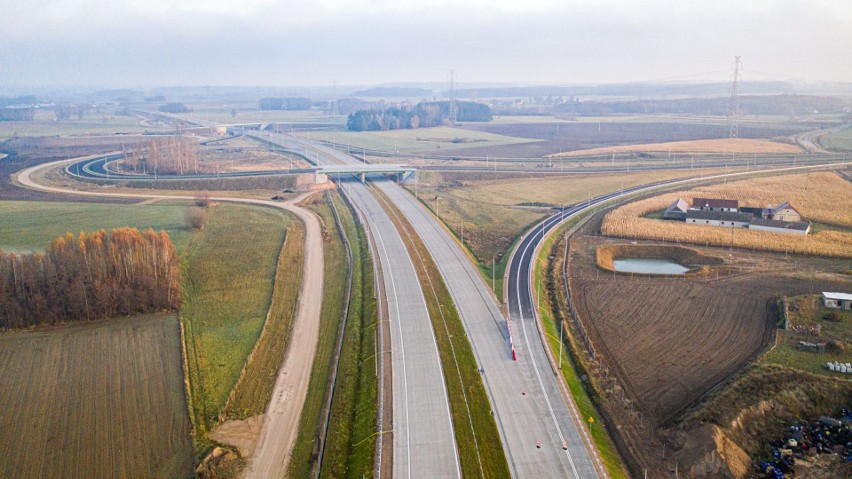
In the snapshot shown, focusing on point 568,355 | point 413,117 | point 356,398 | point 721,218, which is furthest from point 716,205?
point 413,117

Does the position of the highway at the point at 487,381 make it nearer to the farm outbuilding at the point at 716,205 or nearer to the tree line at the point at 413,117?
the farm outbuilding at the point at 716,205

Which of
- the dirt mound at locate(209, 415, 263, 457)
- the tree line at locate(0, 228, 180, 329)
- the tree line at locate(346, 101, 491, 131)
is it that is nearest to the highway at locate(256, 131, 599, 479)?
the dirt mound at locate(209, 415, 263, 457)

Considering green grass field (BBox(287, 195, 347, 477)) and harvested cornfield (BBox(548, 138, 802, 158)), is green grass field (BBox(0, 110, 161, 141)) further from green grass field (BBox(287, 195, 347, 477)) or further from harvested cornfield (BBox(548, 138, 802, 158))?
green grass field (BBox(287, 195, 347, 477))

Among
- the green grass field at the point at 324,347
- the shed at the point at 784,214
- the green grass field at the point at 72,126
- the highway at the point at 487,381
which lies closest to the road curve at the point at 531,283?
the highway at the point at 487,381

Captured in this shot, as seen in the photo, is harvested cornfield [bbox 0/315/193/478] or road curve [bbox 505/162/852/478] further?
road curve [bbox 505/162/852/478]

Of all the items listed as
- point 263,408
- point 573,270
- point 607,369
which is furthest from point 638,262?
point 263,408

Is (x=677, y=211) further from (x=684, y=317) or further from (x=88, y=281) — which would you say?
(x=88, y=281)

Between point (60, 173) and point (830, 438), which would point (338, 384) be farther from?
point (60, 173)
